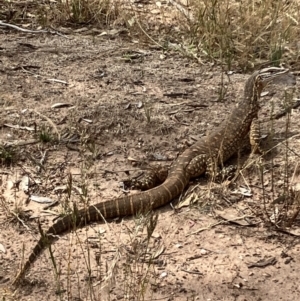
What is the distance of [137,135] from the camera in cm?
684

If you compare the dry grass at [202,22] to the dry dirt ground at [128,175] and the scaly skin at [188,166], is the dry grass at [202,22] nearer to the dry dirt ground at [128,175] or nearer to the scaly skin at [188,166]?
the dry dirt ground at [128,175]

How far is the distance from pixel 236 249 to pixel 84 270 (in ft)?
3.87

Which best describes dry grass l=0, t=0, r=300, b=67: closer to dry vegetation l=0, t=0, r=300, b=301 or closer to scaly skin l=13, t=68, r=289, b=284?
dry vegetation l=0, t=0, r=300, b=301

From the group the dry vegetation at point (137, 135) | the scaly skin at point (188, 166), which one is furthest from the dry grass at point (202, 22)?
the scaly skin at point (188, 166)

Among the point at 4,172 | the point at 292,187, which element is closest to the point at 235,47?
the point at 292,187

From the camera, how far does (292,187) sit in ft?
19.3

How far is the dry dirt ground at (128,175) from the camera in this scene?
493cm

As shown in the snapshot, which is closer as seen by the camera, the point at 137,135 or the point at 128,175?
the point at 128,175

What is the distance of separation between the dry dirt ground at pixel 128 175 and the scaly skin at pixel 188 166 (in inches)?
3.4

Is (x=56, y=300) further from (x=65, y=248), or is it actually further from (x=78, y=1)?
(x=78, y=1)

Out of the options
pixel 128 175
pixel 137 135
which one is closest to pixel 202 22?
pixel 137 135

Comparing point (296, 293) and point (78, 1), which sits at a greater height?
point (78, 1)

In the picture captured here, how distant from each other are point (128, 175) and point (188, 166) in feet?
1.81

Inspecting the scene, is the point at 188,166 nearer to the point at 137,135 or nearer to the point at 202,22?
the point at 137,135
